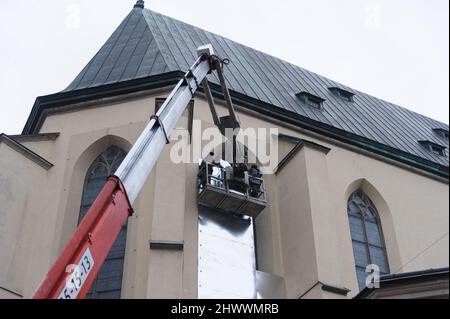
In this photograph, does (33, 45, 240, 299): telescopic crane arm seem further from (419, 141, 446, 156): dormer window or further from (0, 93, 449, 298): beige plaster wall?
(419, 141, 446, 156): dormer window

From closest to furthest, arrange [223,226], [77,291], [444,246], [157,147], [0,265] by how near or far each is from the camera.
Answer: [444,246]
[77,291]
[157,147]
[0,265]
[223,226]

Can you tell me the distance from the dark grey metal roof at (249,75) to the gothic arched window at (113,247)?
1902mm

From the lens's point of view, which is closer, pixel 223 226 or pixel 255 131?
pixel 223 226

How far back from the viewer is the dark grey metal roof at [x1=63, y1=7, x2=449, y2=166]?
1516 cm

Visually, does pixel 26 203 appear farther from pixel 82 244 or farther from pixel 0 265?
pixel 82 244

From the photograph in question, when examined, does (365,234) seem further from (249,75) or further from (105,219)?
(105,219)

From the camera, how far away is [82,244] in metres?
6.64

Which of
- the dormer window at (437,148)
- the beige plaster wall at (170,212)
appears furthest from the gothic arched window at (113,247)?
the dormer window at (437,148)

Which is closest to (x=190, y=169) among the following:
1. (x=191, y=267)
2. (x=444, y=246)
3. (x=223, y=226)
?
(x=223, y=226)

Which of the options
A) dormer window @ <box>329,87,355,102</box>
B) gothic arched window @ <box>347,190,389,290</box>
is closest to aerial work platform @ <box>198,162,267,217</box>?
gothic arched window @ <box>347,190,389,290</box>

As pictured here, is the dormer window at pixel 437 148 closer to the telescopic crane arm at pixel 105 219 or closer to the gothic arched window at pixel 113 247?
the telescopic crane arm at pixel 105 219

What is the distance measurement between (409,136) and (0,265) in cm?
1204

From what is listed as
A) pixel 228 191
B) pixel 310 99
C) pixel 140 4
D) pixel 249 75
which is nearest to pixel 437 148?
pixel 228 191

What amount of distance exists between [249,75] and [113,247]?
23.6ft
